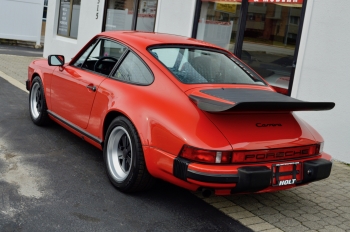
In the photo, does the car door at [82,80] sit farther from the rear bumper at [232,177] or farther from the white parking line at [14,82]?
the white parking line at [14,82]

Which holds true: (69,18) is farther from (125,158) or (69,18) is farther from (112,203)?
(112,203)

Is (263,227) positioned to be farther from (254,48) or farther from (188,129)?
(254,48)

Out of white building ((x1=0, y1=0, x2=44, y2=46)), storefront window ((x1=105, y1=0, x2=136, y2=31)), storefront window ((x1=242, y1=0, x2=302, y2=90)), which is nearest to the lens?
storefront window ((x1=242, y1=0, x2=302, y2=90))

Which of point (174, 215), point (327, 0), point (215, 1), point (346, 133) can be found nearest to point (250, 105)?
point (174, 215)

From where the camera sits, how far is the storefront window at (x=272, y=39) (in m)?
7.86

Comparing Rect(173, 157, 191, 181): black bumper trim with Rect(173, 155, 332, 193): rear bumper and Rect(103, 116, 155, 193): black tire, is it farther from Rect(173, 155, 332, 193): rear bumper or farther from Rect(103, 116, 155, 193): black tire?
Rect(103, 116, 155, 193): black tire

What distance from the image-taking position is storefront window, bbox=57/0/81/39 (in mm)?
15203

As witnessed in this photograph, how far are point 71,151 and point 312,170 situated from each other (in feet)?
9.57

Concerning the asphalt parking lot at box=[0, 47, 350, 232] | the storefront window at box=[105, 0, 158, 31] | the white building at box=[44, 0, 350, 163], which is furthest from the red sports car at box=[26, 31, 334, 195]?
the storefront window at box=[105, 0, 158, 31]

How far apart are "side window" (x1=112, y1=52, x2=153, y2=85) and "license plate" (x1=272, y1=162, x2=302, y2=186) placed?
56.0 inches

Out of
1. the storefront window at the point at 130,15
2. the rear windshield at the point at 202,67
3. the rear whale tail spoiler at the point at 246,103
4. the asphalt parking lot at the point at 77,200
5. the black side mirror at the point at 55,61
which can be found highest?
the storefront window at the point at 130,15

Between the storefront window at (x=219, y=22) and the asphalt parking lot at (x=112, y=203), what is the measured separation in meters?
4.13

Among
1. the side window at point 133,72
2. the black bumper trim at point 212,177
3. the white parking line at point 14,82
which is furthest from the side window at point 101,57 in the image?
the white parking line at point 14,82

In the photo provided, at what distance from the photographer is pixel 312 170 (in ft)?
13.8
